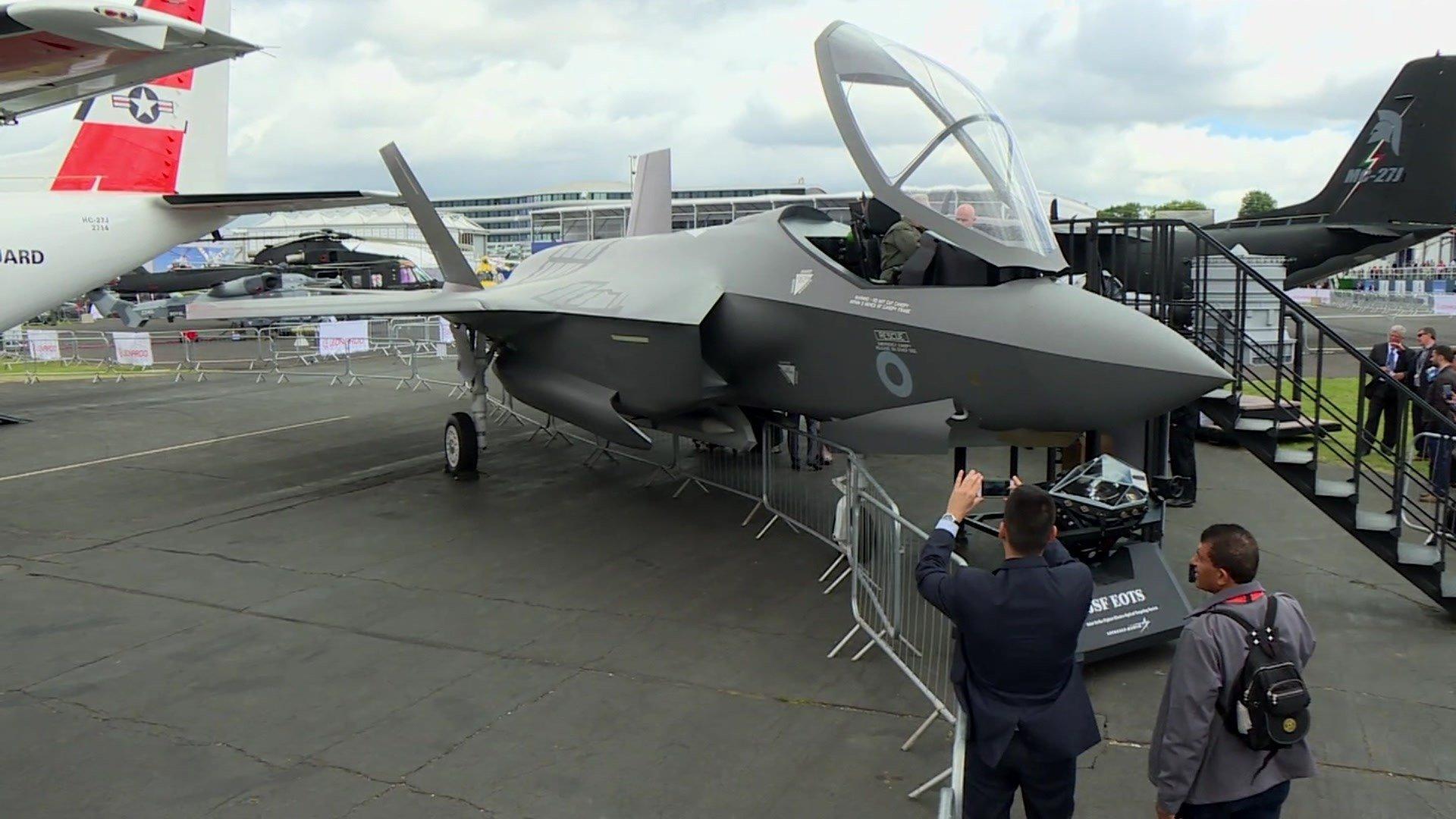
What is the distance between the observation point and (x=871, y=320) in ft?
21.6

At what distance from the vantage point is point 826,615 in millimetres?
6266

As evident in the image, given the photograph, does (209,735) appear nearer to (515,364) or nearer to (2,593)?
(2,593)

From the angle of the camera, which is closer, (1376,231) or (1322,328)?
(1322,328)

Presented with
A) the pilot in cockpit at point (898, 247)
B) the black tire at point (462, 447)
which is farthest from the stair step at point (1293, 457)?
the black tire at point (462, 447)

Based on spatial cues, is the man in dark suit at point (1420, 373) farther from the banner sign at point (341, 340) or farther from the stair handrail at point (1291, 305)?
the banner sign at point (341, 340)

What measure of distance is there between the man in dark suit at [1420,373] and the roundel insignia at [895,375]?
6.24 metres

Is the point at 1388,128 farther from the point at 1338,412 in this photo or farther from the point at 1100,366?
the point at 1100,366

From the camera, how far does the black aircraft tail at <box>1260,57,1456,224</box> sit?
16859 millimetres

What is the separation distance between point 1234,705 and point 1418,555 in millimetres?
4422

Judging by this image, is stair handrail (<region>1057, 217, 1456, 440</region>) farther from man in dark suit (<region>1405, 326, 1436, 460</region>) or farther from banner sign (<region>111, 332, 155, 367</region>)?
banner sign (<region>111, 332, 155, 367</region>)

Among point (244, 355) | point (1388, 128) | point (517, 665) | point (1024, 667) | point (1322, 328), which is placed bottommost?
point (517, 665)

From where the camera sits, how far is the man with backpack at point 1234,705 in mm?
2656

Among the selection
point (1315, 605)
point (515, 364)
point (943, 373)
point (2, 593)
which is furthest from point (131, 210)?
point (1315, 605)

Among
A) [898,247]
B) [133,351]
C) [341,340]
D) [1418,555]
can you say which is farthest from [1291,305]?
[133,351]
